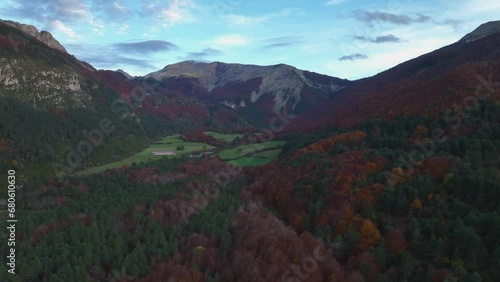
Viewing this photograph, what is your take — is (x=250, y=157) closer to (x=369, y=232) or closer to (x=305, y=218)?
(x=305, y=218)

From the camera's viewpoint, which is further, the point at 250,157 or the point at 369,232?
the point at 250,157

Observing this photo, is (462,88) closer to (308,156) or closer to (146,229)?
(308,156)

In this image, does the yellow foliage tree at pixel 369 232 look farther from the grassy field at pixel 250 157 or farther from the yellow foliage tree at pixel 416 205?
the grassy field at pixel 250 157

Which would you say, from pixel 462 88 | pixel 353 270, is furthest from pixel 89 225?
pixel 462 88

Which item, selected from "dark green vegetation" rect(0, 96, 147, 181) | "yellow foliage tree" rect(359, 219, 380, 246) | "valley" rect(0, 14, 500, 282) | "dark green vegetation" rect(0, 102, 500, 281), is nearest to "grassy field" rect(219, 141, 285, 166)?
"valley" rect(0, 14, 500, 282)

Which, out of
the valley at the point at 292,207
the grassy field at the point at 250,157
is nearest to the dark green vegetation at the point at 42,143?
the valley at the point at 292,207

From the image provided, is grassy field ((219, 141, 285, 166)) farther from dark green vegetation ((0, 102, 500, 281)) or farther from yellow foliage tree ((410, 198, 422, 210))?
yellow foliage tree ((410, 198, 422, 210))

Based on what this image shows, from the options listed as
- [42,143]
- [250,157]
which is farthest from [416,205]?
[42,143]

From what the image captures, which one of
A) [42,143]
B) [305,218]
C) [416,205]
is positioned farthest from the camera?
[42,143]
